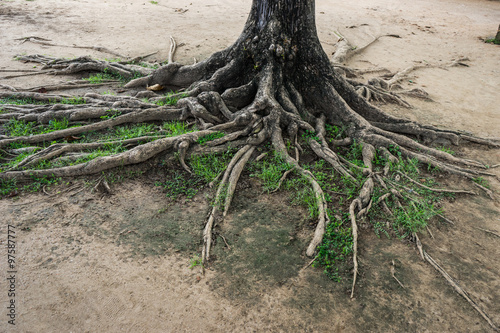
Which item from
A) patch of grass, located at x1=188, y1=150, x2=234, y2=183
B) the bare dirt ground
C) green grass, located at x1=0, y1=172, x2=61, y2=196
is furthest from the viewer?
patch of grass, located at x1=188, y1=150, x2=234, y2=183

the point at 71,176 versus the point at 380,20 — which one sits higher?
the point at 380,20

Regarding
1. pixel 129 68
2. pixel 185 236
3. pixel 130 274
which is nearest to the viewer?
pixel 130 274

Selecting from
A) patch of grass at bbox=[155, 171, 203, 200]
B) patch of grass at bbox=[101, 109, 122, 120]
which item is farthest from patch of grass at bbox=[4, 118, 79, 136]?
patch of grass at bbox=[155, 171, 203, 200]

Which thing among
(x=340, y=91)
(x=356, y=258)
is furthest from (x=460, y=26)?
(x=356, y=258)

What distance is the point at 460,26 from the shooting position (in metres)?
12.3

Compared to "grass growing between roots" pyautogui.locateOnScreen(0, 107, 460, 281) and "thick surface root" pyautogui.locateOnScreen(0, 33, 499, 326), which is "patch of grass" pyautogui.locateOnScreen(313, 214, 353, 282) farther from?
"thick surface root" pyautogui.locateOnScreen(0, 33, 499, 326)

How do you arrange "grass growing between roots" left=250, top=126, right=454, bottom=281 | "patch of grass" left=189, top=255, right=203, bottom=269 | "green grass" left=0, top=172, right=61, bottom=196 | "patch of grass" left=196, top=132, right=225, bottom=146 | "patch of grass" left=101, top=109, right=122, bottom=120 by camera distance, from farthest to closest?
"patch of grass" left=101, top=109, right=122, bottom=120
"patch of grass" left=196, top=132, right=225, bottom=146
"green grass" left=0, top=172, right=61, bottom=196
"grass growing between roots" left=250, top=126, right=454, bottom=281
"patch of grass" left=189, top=255, right=203, bottom=269

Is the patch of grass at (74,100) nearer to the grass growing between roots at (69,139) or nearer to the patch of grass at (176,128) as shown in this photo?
the grass growing between roots at (69,139)

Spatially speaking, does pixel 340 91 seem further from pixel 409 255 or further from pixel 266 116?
pixel 409 255

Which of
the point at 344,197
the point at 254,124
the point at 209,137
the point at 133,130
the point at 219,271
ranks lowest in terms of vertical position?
the point at 219,271

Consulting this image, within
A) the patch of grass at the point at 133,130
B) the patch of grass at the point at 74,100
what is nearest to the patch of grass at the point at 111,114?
the patch of grass at the point at 133,130

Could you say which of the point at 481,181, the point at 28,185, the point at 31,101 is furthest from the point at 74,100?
the point at 481,181

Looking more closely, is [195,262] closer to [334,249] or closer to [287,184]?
[334,249]

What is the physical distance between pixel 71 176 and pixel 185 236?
1.78 meters
